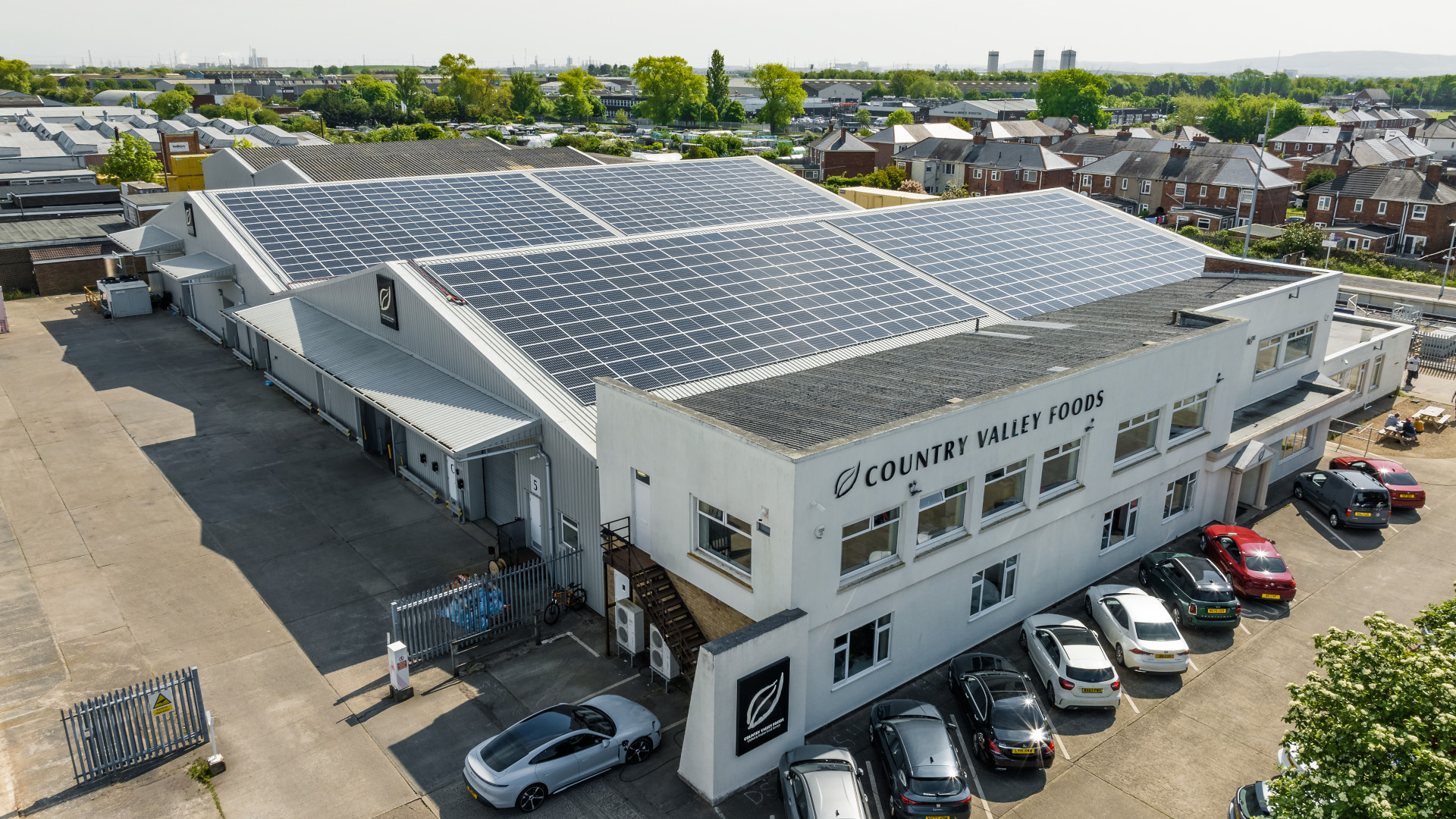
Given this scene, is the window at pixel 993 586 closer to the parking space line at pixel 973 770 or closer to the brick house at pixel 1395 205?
the parking space line at pixel 973 770

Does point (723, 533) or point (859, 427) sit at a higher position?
point (859, 427)

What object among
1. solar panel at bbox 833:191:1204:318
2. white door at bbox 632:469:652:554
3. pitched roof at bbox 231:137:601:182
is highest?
pitched roof at bbox 231:137:601:182

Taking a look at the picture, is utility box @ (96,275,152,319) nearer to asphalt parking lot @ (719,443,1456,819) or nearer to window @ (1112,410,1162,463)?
asphalt parking lot @ (719,443,1456,819)

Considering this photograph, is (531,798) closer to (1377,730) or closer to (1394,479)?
(1377,730)

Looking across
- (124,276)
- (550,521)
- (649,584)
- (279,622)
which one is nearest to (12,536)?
(279,622)

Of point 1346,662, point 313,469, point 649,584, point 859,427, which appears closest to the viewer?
point 1346,662

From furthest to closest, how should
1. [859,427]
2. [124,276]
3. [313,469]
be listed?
[124,276] → [313,469] → [859,427]

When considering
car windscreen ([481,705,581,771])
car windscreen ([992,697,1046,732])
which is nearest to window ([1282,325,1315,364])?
car windscreen ([992,697,1046,732])

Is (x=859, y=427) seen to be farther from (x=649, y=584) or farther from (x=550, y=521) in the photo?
(x=550, y=521)
